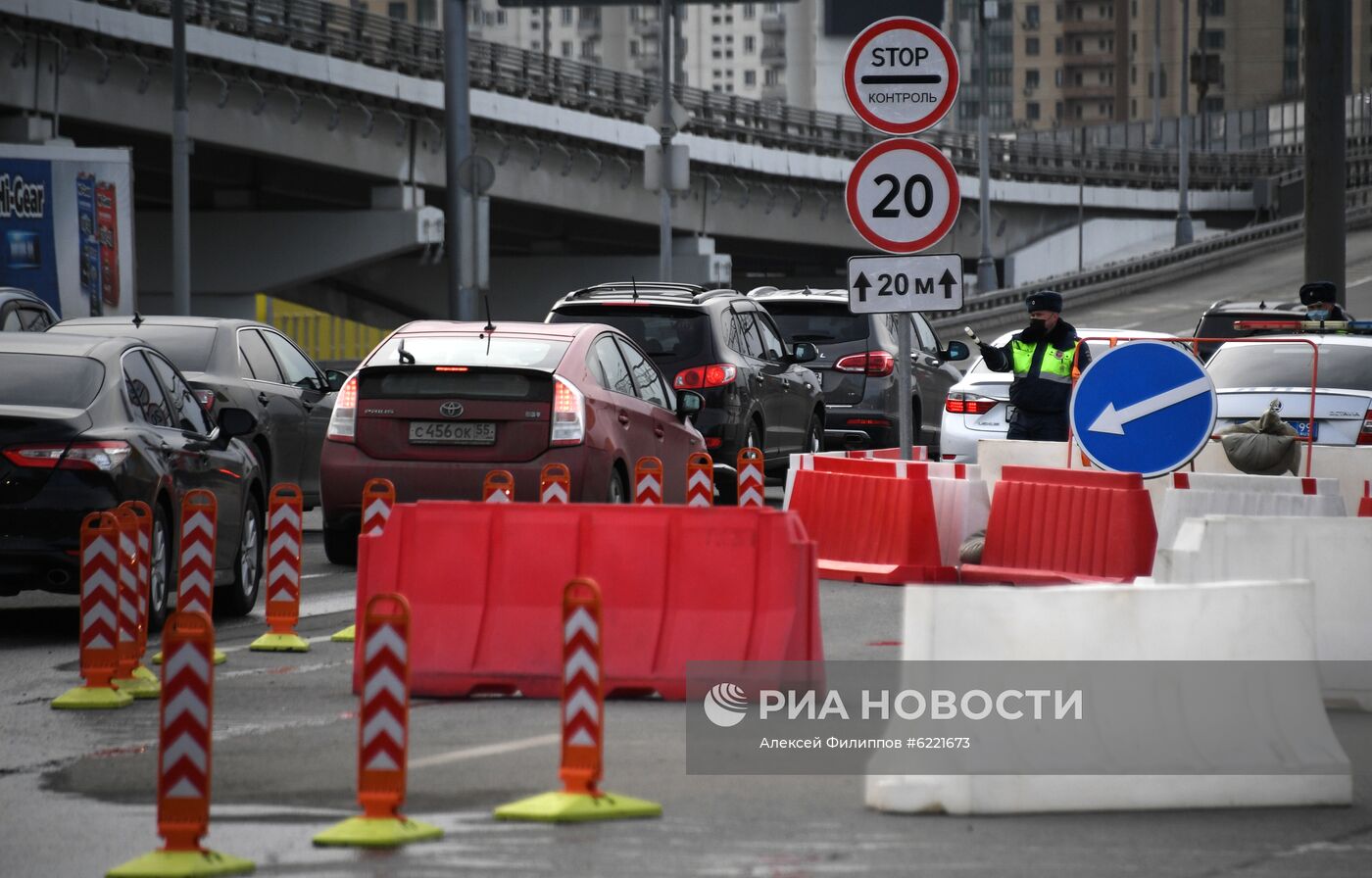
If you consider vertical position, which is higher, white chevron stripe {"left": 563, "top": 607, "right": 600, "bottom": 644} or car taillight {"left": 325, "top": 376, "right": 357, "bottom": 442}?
car taillight {"left": 325, "top": 376, "right": 357, "bottom": 442}

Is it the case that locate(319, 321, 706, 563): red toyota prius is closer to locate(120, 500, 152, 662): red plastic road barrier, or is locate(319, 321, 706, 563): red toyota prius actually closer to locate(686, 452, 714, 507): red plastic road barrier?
locate(686, 452, 714, 507): red plastic road barrier

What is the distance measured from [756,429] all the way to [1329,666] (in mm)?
10486

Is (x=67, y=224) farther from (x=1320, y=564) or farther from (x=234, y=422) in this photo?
(x=1320, y=564)

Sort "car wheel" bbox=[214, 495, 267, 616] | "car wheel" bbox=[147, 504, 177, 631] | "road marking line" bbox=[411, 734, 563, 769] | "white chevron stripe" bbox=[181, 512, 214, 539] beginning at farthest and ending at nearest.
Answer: "car wheel" bbox=[214, 495, 267, 616], "car wheel" bbox=[147, 504, 177, 631], "white chevron stripe" bbox=[181, 512, 214, 539], "road marking line" bbox=[411, 734, 563, 769]

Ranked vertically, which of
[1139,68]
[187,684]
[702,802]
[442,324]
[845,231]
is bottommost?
[702,802]

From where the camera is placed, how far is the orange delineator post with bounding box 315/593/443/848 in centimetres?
677

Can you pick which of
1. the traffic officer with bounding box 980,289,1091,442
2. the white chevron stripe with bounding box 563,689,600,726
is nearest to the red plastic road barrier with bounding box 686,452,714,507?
the traffic officer with bounding box 980,289,1091,442

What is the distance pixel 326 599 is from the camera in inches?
534

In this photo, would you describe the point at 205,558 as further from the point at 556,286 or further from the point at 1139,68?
the point at 1139,68

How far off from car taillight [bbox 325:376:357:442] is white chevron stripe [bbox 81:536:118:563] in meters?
4.67

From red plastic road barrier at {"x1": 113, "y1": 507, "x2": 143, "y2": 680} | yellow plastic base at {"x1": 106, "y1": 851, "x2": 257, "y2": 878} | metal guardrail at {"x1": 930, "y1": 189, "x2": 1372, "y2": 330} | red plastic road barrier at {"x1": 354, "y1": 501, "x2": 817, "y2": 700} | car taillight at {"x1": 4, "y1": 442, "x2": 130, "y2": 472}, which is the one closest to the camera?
yellow plastic base at {"x1": 106, "y1": 851, "x2": 257, "y2": 878}

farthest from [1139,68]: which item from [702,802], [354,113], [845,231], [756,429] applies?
[702,802]

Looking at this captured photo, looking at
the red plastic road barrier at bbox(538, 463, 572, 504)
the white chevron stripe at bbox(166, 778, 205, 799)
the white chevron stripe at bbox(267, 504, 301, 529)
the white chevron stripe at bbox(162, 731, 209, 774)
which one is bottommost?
the white chevron stripe at bbox(166, 778, 205, 799)

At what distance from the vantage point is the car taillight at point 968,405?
20.2m
